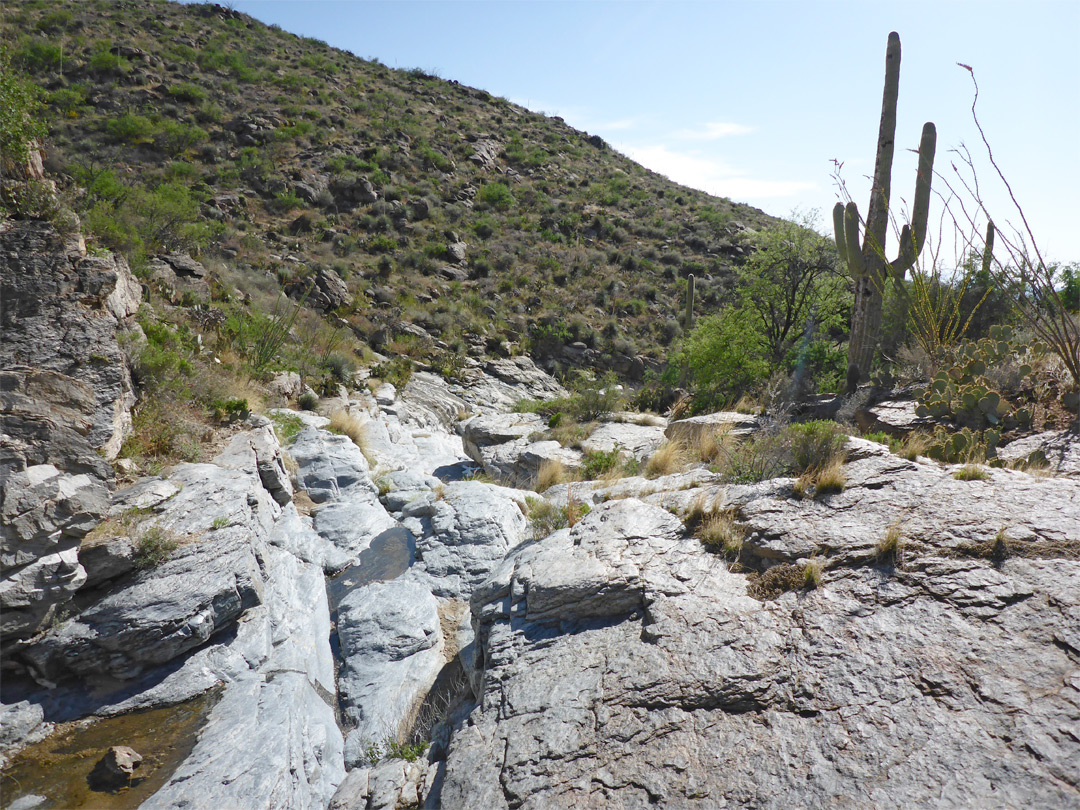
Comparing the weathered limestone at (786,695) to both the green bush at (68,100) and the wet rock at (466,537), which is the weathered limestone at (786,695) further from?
the green bush at (68,100)

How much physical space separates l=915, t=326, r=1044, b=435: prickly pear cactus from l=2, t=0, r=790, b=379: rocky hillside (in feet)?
45.1

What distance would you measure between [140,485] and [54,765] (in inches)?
89.1

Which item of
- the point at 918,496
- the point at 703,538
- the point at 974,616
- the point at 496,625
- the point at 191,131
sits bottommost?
the point at 496,625

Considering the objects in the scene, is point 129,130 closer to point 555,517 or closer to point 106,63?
point 106,63

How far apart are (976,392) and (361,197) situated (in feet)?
85.2

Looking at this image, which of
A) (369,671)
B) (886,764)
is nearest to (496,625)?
(369,671)

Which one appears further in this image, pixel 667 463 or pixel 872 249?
pixel 872 249

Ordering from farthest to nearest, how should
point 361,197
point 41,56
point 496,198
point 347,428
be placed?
point 496,198 → point 361,197 → point 41,56 → point 347,428

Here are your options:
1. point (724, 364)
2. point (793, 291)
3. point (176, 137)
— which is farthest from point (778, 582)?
point (176, 137)

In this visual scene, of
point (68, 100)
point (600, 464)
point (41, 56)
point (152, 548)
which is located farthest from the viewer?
point (41, 56)

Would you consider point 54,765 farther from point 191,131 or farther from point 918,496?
point 191,131

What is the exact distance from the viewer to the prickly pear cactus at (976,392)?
6.04m

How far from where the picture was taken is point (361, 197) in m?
25.8

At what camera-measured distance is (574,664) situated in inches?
142
